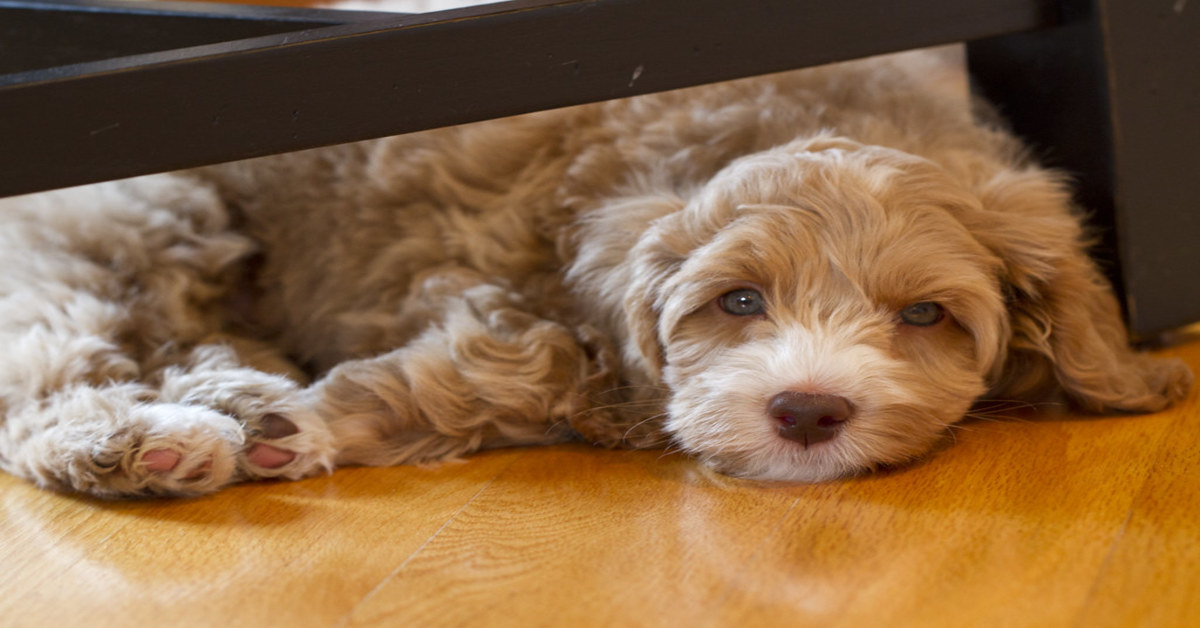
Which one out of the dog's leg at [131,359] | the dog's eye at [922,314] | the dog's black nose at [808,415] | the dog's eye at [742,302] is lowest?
the dog's black nose at [808,415]

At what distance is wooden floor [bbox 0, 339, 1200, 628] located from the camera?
1.36m

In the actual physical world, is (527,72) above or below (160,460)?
above

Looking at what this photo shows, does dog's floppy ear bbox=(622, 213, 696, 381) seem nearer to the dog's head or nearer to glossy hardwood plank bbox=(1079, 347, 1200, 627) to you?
the dog's head

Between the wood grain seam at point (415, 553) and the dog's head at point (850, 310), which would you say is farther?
the dog's head at point (850, 310)

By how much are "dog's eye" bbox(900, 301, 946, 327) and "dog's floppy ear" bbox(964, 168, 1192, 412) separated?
0.17 m

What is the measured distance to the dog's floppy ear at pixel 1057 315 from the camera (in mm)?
1922

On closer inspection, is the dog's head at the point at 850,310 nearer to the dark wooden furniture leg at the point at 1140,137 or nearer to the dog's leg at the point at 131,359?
the dark wooden furniture leg at the point at 1140,137

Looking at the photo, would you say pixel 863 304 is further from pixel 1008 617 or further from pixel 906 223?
pixel 1008 617

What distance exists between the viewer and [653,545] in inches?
61.4

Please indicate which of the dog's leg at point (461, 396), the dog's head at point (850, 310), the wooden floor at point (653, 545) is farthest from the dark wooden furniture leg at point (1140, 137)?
the dog's leg at point (461, 396)

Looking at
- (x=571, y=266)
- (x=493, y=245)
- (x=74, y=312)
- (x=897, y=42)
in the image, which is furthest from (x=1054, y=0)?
(x=74, y=312)

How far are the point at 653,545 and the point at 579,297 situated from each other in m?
0.74

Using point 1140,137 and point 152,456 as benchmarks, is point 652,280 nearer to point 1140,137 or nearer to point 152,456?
point 152,456

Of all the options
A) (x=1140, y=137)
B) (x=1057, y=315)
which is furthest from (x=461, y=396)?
(x=1140, y=137)
